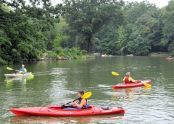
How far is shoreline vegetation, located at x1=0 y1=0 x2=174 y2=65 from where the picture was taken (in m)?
50.1

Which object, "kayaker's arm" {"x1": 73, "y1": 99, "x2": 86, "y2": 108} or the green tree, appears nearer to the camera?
"kayaker's arm" {"x1": 73, "y1": 99, "x2": 86, "y2": 108}

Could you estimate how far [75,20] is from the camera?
269ft

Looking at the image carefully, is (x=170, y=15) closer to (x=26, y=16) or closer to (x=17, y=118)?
(x=26, y=16)

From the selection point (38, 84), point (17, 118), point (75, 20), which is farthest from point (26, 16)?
point (75, 20)

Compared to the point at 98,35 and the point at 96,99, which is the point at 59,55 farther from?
the point at 96,99

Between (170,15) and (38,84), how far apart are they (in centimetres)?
6286

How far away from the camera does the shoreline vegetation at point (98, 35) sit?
5012 centimetres

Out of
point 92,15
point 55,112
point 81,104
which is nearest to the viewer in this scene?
point 55,112

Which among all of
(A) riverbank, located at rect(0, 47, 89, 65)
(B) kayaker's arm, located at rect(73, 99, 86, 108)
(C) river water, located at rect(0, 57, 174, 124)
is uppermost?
(A) riverbank, located at rect(0, 47, 89, 65)

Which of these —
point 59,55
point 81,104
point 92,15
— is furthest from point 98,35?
point 81,104

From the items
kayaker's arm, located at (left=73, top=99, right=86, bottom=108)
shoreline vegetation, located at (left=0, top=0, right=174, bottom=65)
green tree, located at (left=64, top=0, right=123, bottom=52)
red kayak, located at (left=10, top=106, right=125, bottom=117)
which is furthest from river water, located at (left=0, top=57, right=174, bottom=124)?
green tree, located at (left=64, top=0, right=123, bottom=52)

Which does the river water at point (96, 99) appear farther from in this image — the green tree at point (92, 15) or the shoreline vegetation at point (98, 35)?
the green tree at point (92, 15)

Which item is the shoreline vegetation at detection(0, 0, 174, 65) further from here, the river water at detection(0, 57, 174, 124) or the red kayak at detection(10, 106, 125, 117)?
the red kayak at detection(10, 106, 125, 117)

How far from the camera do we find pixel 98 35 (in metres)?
99.1
